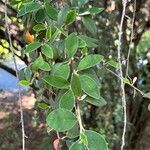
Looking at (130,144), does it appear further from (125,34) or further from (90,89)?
(90,89)

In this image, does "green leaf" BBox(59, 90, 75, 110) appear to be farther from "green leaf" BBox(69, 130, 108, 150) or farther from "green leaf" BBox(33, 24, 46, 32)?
"green leaf" BBox(33, 24, 46, 32)

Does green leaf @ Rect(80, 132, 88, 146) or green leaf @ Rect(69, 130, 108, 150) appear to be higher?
green leaf @ Rect(80, 132, 88, 146)

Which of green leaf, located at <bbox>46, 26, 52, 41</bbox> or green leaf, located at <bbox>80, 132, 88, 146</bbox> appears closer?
green leaf, located at <bbox>80, 132, 88, 146</bbox>

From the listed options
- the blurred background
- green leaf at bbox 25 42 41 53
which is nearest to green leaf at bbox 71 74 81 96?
green leaf at bbox 25 42 41 53

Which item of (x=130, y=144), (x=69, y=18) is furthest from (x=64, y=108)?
(x=130, y=144)

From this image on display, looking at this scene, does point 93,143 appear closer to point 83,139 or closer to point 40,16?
point 83,139

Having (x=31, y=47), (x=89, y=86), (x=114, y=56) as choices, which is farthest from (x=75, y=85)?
(x=114, y=56)
